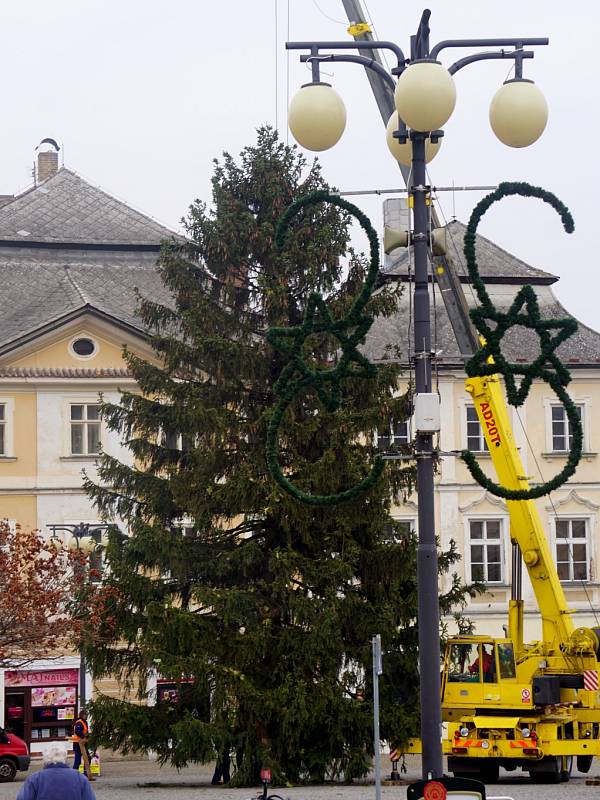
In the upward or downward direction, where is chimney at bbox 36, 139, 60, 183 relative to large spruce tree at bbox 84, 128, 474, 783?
upward

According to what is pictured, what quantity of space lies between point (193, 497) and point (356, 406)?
3.12 metres

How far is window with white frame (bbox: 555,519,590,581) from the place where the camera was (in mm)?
41938

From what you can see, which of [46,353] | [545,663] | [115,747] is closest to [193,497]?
[115,747]

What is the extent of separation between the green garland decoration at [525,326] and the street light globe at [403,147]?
1.03 m

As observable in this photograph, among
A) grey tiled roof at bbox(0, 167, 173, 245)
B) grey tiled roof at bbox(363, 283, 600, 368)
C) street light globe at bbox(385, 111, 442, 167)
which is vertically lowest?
street light globe at bbox(385, 111, 442, 167)

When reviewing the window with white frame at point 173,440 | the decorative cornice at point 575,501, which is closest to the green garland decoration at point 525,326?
the window with white frame at point 173,440

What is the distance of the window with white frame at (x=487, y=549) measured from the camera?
41.9 metres

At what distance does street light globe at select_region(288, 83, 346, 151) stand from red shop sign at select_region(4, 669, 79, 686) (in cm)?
2805

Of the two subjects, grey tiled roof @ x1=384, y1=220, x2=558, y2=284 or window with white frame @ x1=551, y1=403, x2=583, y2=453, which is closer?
window with white frame @ x1=551, y1=403, x2=583, y2=453

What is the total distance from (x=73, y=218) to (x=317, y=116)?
33.8 meters

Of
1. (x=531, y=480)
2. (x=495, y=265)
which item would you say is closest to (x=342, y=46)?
(x=531, y=480)

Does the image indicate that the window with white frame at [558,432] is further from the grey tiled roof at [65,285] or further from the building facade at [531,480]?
the grey tiled roof at [65,285]

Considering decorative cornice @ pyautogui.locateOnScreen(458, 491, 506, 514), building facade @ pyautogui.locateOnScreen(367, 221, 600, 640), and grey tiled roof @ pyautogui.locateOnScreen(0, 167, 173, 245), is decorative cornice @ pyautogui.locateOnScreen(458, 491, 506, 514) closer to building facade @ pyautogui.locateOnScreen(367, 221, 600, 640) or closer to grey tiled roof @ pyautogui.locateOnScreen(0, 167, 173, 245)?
building facade @ pyautogui.locateOnScreen(367, 221, 600, 640)

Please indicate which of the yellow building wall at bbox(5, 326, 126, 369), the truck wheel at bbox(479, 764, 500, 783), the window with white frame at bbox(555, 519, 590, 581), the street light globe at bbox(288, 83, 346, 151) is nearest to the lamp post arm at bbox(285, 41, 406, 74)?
the street light globe at bbox(288, 83, 346, 151)
